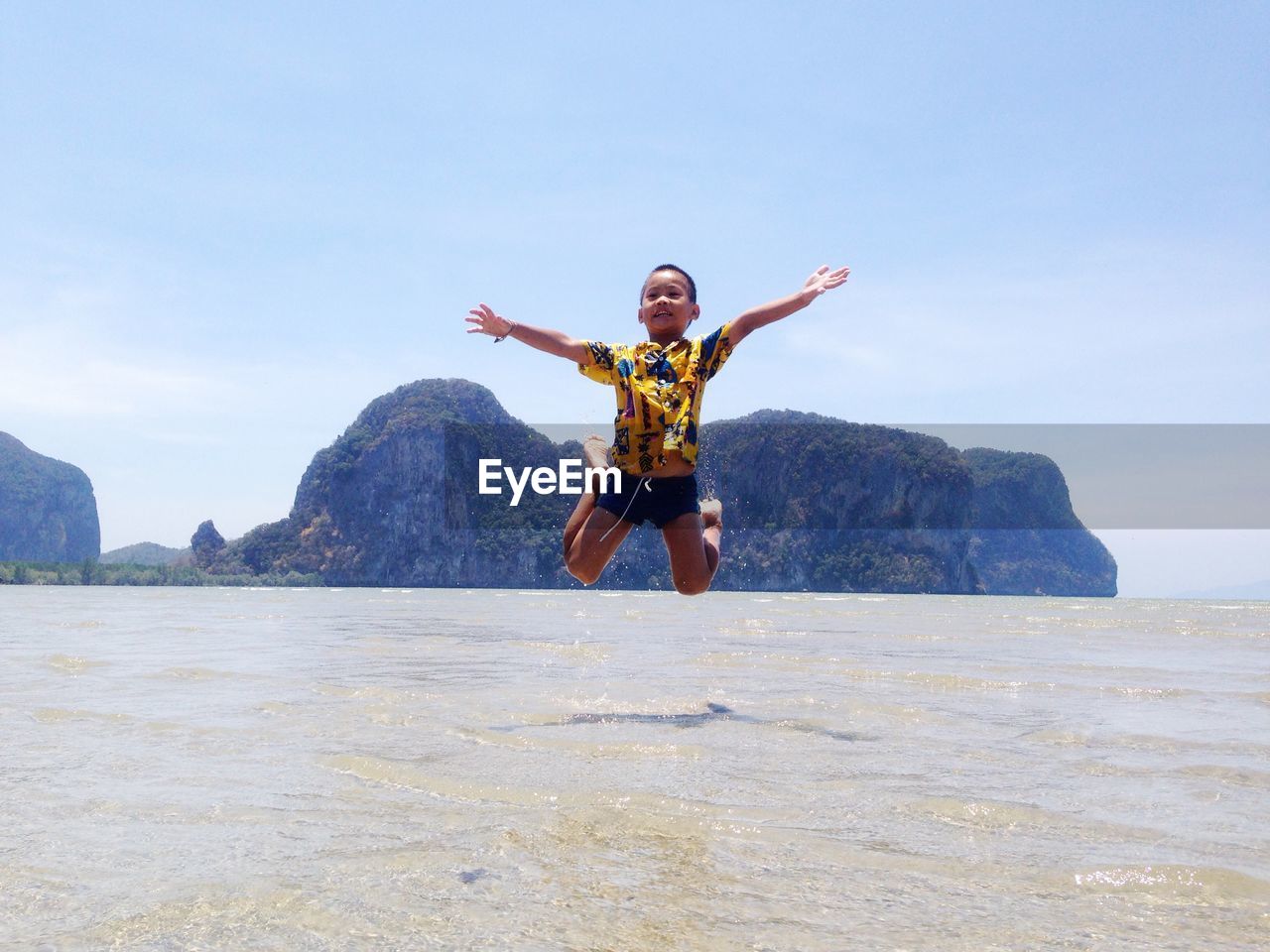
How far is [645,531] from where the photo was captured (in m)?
146

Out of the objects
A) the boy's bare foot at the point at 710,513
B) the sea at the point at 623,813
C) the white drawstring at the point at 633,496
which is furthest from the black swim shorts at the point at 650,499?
the sea at the point at 623,813

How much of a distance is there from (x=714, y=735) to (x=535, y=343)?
2615 mm

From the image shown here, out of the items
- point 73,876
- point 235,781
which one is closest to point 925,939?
point 73,876

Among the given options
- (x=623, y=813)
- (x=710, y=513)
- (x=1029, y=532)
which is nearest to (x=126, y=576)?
(x=710, y=513)

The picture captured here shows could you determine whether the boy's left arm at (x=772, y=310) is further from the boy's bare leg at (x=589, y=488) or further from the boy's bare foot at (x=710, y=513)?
the boy's bare foot at (x=710, y=513)

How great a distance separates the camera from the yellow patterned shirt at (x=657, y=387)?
19.0ft

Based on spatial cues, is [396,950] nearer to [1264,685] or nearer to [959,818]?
[959,818]

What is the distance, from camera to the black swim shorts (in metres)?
6.04

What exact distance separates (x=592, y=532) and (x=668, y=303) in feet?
4.73

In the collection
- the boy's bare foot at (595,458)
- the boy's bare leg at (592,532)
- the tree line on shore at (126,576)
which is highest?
the boy's bare foot at (595,458)

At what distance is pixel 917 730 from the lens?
6480 mm

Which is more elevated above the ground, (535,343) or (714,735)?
(535,343)

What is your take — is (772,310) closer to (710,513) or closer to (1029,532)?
(710,513)

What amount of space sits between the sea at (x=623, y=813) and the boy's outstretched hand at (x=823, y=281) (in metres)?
2.69
